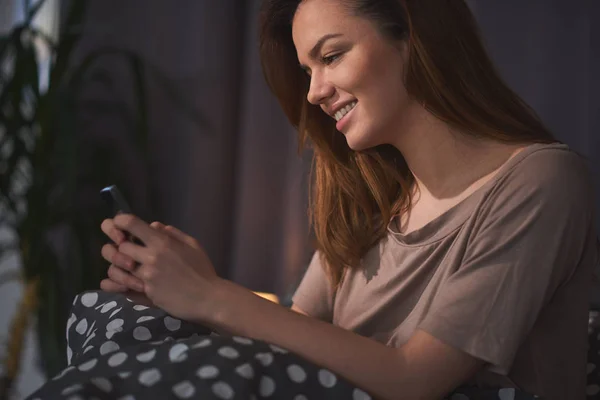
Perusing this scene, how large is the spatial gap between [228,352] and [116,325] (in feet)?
0.71

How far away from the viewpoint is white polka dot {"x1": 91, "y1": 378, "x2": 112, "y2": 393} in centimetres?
67

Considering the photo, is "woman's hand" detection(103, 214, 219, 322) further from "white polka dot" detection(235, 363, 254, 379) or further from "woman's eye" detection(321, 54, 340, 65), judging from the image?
"woman's eye" detection(321, 54, 340, 65)

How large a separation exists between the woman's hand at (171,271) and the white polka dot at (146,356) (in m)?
0.11

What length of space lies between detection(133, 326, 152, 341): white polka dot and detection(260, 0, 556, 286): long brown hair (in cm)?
47

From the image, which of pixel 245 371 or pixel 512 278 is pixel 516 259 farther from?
pixel 245 371

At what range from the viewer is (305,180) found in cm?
216

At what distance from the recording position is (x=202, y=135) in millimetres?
2348

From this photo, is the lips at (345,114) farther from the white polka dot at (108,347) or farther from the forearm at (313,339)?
the white polka dot at (108,347)

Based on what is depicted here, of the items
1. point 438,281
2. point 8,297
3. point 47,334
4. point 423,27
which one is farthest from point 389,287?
point 8,297

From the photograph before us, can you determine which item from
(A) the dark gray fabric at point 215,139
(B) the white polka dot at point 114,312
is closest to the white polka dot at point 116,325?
(B) the white polka dot at point 114,312

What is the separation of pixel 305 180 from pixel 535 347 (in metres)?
1.30

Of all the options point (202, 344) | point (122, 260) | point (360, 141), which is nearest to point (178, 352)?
point (202, 344)

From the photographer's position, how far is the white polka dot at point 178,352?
2.32 ft

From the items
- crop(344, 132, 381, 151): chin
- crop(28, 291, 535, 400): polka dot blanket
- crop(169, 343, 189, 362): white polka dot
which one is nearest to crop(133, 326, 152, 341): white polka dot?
crop(28, 291, 535, 400): polka dot blanket
